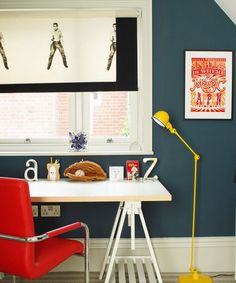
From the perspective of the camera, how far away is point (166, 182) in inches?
123

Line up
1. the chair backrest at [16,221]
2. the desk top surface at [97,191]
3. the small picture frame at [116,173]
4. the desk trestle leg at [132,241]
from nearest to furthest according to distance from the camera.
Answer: the chair backrest at [16,221] < the desk top surface at [97,191] < the desk trestle leg at [132,241] < the small picture frame at [116,173]

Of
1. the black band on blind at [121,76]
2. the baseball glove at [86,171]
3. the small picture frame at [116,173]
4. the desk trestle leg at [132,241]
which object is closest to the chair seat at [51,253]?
the desk trestle leg at [132,241]

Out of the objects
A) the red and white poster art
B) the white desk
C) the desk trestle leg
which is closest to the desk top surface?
the white desk

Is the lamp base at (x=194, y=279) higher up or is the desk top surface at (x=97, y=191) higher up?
the desk top surface at (x=97, y=191)

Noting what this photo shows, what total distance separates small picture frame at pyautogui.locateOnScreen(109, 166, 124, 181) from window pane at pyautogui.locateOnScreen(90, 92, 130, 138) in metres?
0.33

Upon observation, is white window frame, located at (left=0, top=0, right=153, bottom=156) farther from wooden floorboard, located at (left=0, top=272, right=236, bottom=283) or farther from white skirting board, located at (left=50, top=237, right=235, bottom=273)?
wooden floorboard, located at (left=0, top=272, right=236, bottom=283)

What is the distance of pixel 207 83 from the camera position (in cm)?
308

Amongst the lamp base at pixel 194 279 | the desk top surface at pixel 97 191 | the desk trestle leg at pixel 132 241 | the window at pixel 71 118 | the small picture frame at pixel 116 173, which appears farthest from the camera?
the window at pixel 71 118

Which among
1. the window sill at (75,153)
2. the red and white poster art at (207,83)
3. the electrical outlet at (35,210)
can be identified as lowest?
the electrical outlet at (35,210)

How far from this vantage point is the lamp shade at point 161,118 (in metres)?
2.93

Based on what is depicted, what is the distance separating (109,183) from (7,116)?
3.53 ft

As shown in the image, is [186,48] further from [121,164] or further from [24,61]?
[24,61]

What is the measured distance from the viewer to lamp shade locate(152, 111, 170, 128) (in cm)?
293

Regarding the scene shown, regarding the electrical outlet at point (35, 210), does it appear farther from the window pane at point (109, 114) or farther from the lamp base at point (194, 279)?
the lamp base at point (194, 279)
